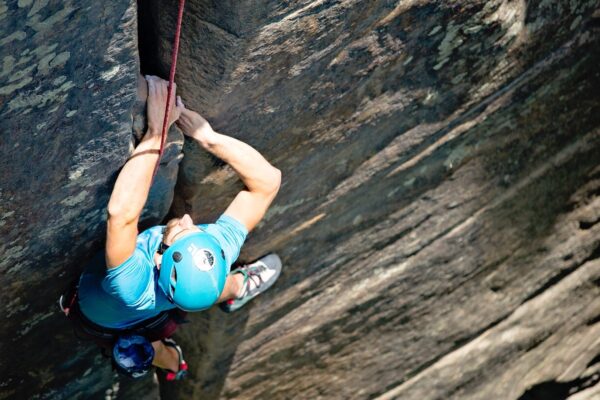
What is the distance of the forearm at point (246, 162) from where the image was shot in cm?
399

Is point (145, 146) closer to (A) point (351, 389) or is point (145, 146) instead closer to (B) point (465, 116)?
(B) point (465, 116)

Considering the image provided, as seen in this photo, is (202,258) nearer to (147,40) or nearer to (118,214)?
(118,214)

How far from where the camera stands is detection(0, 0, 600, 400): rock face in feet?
11.8

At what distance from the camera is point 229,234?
408 cm

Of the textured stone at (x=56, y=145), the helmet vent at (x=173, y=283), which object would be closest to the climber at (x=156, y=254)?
the helmet vent at (x=173, y=283)

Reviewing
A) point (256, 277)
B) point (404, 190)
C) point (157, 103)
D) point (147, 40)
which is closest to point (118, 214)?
point (157, 103)

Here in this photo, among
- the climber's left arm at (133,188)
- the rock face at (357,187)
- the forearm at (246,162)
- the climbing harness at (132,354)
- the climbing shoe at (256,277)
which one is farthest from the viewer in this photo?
the climbing shoe at (256,277)

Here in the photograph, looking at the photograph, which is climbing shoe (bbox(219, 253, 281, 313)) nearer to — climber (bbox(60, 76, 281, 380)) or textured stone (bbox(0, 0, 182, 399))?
climber (bbox(60, 76, 281, 380))

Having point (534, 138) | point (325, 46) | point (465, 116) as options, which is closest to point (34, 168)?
point (325, 46)

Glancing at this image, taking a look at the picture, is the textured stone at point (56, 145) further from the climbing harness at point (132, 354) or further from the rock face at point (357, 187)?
the climbing harness at point (132, 354)

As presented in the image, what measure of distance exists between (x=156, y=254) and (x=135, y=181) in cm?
44

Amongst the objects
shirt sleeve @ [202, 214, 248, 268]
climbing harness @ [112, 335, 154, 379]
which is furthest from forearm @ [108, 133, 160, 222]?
climbing harness @ [112, 335, 154, 379]

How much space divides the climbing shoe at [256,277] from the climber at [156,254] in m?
0.21

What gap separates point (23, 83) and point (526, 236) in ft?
13.2
